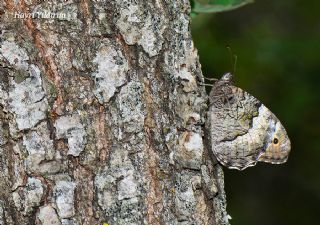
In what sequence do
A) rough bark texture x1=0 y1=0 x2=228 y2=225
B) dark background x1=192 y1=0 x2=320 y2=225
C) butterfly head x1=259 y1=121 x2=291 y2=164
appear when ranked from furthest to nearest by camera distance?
dark background x1=192 y1=0 x2=320 y2=225
butterfly head x1=259 y1=121 x2=291 y2=164
rough bark texture x1=0 y1=0 x2=228 y2=225

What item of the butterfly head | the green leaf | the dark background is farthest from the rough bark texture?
the dark background

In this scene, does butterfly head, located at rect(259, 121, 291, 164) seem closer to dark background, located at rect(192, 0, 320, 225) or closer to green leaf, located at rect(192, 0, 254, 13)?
green leaf, located at rect(192, 0, 254, 13)

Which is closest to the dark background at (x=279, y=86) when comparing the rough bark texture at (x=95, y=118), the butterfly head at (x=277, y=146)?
the butterfly head at (x=277, y=146)

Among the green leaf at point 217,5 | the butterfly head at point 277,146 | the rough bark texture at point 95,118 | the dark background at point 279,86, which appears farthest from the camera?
the dark background at point 279,86

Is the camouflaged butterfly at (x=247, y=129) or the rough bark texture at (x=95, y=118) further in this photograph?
the camouflaged butterfly at (x=247, y=129)

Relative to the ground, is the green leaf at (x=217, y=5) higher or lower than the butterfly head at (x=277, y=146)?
higher

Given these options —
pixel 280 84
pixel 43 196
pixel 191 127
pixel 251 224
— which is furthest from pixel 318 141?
pixel 43 196

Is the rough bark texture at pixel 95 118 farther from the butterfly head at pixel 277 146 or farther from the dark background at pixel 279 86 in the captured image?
the dark background at pixel 279 86

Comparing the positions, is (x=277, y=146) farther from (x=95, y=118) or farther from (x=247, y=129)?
(x=95, y=118)

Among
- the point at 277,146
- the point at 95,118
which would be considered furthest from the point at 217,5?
the point at 95,118
